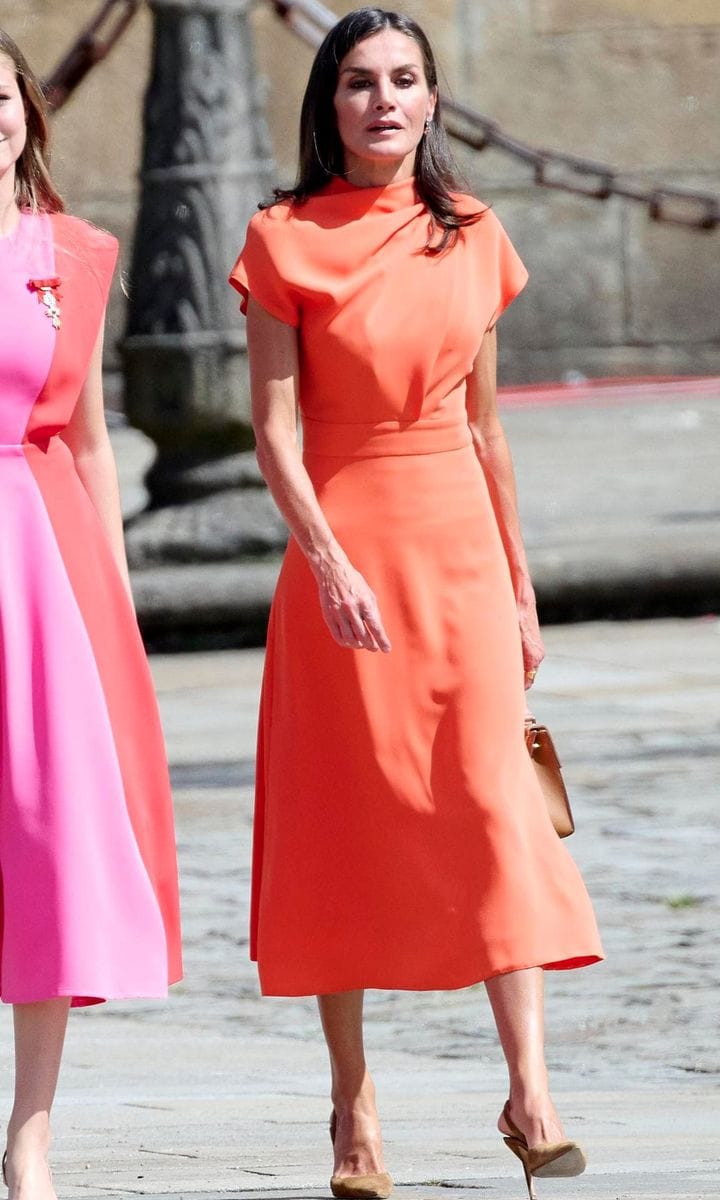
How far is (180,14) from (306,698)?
7.55 meters

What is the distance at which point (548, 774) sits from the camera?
397 cm

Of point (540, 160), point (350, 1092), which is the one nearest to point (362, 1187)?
point (350, 1092)

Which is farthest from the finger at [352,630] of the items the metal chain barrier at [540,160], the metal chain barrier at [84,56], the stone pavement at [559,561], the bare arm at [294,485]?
the metal chain barrier at [84,56]

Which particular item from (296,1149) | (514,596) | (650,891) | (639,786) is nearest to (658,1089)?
(296,1149)

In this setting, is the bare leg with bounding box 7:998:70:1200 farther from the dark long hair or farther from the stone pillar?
the stone pillar

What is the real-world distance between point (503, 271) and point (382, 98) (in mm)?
329

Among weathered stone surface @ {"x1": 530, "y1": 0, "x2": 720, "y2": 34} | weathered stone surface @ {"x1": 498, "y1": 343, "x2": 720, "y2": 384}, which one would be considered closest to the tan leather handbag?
weathered stone surface @ {"x1": 498, "y1": 343, "x2": 720, "y2": 384}

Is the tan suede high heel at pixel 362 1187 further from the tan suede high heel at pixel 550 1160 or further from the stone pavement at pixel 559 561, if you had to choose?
the stone pavement at pixel 559 561

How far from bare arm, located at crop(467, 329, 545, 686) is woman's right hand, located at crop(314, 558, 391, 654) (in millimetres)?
339

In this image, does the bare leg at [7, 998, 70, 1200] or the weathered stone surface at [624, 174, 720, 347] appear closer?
the bare leg at [7, 998, 70, 1200]

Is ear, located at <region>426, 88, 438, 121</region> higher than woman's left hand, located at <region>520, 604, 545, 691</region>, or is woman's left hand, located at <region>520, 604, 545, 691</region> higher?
ear, located at <region>426, 88, 438, 121</region>

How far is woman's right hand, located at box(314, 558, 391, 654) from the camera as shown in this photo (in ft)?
12.2

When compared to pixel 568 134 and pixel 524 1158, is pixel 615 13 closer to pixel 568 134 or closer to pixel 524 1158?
pixel 568 134

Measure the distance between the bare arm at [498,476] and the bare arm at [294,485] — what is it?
12.0 inches
